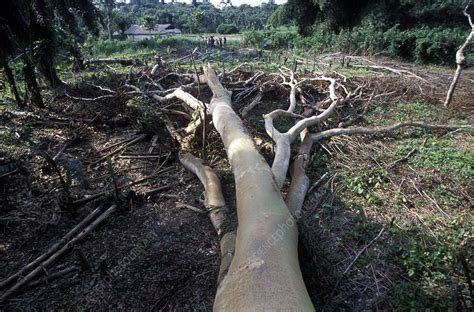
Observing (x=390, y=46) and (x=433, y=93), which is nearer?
(x=433, y=93)

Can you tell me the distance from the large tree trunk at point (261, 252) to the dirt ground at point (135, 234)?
0.32m

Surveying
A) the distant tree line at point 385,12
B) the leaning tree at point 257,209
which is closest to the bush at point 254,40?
the distant tree line at point 385,12

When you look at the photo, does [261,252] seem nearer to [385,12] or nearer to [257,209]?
[257,209]

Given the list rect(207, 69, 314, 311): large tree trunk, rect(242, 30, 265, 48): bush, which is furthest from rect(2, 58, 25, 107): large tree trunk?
rect(242, 30, 265, 48): bush

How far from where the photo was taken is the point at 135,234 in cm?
285

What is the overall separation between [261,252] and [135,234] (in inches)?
55.7

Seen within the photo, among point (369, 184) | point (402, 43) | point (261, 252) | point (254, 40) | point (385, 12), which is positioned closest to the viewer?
point (261, 252)

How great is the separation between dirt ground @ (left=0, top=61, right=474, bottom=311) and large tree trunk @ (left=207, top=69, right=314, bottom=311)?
1.05 feet

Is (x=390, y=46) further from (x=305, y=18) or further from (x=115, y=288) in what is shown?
(x=115, y=288)

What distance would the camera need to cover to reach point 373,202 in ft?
10.2

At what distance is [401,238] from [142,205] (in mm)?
2437

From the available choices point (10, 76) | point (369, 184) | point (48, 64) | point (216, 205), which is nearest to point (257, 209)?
point (216, 205)

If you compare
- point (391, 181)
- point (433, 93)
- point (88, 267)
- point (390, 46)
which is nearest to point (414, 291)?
point (391, 181)

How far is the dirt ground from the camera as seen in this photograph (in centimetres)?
227
